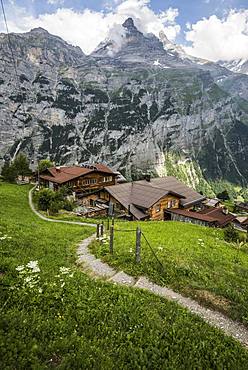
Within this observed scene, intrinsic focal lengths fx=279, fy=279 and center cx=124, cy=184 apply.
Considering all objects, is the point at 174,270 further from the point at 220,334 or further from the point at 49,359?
the point at 49,359

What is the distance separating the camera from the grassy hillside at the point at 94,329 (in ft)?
23.9

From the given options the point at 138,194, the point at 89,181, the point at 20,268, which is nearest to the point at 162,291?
the point at 20,268

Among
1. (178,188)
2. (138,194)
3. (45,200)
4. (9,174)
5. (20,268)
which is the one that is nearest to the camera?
(20,268)

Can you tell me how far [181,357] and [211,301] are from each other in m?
4.76

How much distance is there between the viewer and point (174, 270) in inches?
602

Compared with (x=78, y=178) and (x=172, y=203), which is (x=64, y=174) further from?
(x=172, y=203)

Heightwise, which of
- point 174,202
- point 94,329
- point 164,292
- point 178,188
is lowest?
point 164,292

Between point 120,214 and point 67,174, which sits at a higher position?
point 67,174

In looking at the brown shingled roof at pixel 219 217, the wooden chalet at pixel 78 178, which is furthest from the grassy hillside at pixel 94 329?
the brown shingled roof at pixel 219 217

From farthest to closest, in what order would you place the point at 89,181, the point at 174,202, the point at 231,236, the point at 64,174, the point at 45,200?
the point at 89,181, the point at 64,174, the point at 174,202, the point at 45,200, the point at 231,236

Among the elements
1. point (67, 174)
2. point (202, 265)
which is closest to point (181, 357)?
point (202, 265)

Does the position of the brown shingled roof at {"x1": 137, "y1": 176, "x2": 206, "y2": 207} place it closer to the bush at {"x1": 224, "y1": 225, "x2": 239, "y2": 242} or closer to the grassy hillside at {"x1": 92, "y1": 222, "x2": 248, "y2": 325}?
the bush at {"x1": 224, "y1": 225, "x2": 239, "y2": 242}

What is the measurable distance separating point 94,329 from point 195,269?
8610mm

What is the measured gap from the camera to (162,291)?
13.1 metres
